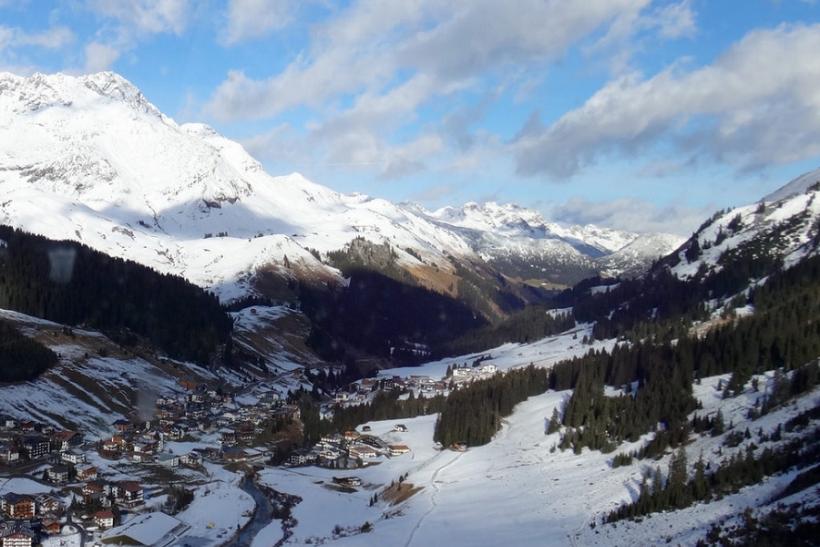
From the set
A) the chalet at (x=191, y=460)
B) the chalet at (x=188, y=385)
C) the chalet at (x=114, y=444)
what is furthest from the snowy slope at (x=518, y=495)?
the chalet at (x=188, y=385)

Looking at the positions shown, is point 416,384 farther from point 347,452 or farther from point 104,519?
point 104,519

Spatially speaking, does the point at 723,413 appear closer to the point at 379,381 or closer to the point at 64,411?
the point at 64,411

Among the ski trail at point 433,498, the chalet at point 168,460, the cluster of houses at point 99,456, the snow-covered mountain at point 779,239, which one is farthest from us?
the snow-covered mountain at point 779,239

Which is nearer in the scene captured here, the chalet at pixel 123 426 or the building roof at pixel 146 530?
the building roof at pixel 146 530

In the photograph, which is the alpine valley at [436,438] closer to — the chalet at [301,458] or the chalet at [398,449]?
the chalet at [301,458]

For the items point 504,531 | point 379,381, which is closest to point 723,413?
point 504,531

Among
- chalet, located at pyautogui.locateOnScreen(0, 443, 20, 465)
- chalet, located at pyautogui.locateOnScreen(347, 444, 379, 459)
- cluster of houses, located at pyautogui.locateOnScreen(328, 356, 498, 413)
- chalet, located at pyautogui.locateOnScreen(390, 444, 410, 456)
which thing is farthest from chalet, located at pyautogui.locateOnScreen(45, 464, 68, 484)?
cluster of houses, located at pyautogui.locateOnScreen(328, 356, 498, 413)

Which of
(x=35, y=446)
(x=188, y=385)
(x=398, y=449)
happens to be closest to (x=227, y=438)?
(x=398, y=449)

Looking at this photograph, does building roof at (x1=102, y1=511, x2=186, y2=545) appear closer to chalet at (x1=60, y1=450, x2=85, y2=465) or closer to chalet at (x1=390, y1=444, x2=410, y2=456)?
chalet at (x1=60, y1=450, x2=85, y2=465)
